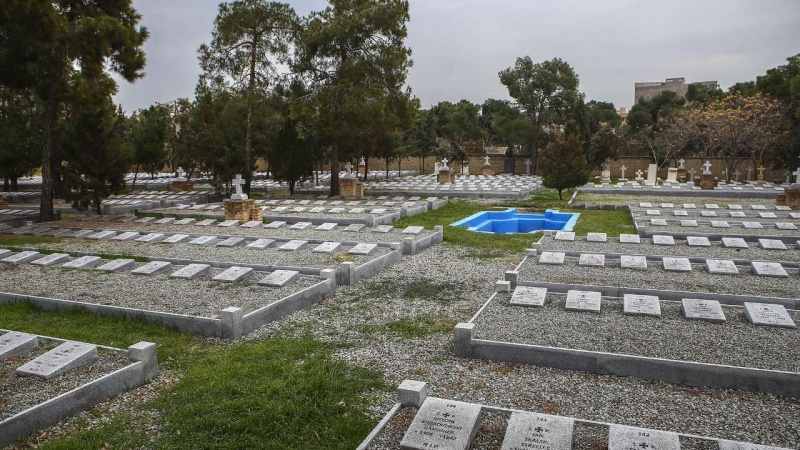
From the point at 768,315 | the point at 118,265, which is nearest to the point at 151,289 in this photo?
the point at 118,265

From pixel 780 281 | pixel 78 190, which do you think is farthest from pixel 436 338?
pixel 78 190

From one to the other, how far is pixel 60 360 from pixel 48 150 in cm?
1258

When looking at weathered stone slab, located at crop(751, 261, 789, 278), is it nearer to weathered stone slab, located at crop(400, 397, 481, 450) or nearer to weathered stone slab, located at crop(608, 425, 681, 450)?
weathered stone slab, located at crop(608, 425, 681, 450)

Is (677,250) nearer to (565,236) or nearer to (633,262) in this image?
(633,262)

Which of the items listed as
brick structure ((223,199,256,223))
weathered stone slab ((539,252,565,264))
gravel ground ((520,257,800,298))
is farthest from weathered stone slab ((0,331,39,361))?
brick structure ((223,199,256,223))

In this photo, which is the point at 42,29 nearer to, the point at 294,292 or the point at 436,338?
the point at 294,292

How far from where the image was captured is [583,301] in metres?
7.27

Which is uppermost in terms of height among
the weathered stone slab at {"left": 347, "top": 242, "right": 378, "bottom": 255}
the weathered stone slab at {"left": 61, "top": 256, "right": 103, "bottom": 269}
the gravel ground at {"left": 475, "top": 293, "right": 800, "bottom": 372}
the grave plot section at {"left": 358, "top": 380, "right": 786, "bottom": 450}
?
the weathered stone slab at {"left": 347, "top": 242, "right": 378, "bottom": 255}

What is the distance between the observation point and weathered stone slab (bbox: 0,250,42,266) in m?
10.5

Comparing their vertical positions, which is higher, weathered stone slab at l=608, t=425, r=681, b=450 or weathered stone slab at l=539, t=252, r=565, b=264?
weathered stone slab at l=539, t=252, r=565, b=264

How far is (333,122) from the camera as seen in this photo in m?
21.1

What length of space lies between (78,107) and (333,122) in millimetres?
8590

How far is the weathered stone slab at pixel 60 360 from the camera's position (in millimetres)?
5090

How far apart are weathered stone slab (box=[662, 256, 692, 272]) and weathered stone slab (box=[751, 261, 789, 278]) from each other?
1005 mm
